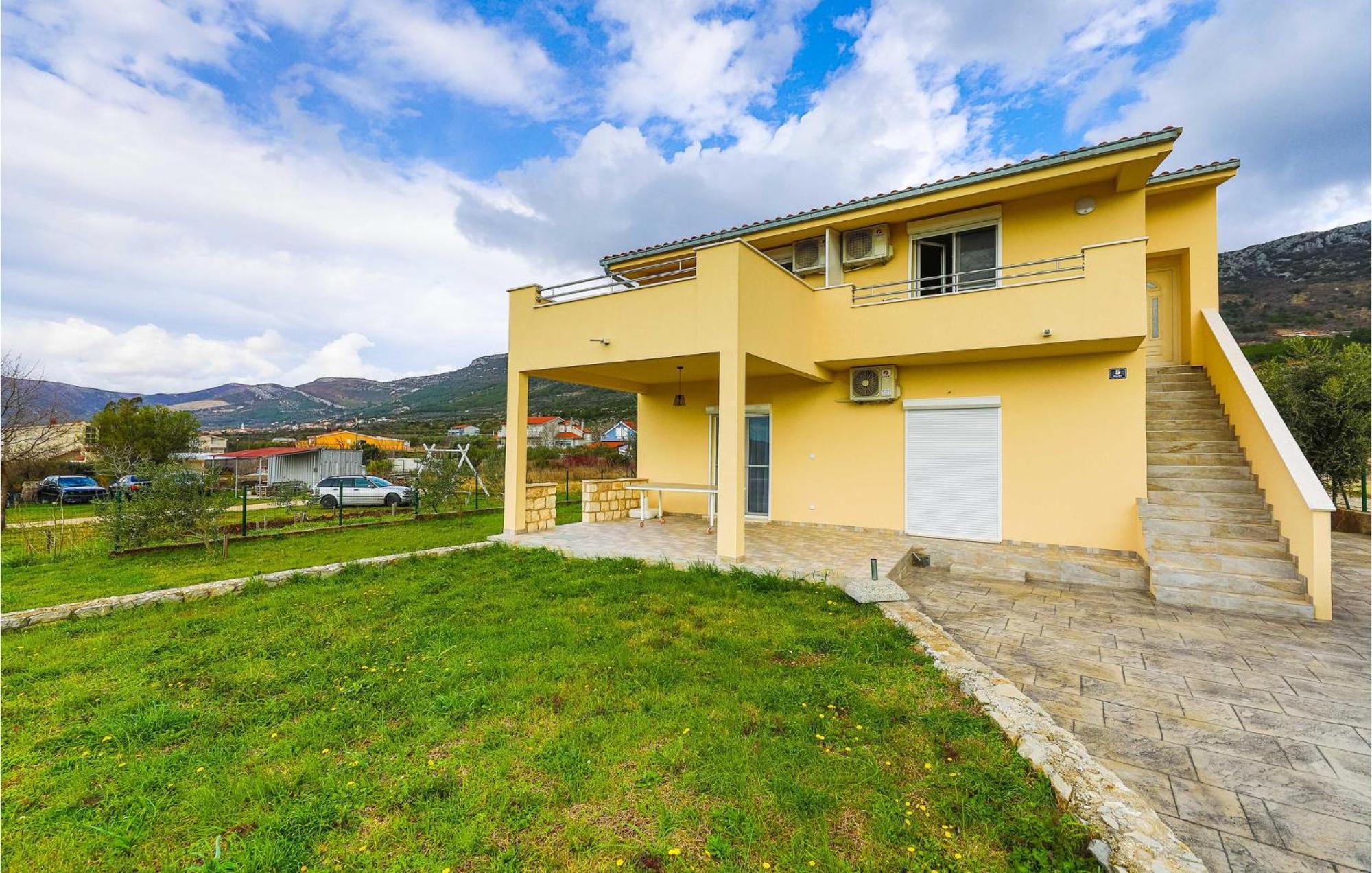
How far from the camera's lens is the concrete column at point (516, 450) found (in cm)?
1032

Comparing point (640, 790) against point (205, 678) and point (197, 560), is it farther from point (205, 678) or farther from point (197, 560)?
point (197, 560)

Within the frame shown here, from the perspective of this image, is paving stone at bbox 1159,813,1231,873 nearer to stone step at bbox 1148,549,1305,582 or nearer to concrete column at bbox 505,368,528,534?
stone step at bbox 1148,549,1305,582

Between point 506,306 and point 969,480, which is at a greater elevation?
point 506,306

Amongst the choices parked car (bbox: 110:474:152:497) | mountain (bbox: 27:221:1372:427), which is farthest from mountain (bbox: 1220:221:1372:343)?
parked car (bbox: 110:474:152:497)

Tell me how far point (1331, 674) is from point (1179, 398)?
627 centimetres

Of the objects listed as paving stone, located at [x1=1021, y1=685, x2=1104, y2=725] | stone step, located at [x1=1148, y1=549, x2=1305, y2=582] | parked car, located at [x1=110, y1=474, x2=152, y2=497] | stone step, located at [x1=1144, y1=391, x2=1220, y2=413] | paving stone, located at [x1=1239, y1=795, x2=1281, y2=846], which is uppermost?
stone step, located at [x1=1144, y1=391, x2=1220, y2=413]

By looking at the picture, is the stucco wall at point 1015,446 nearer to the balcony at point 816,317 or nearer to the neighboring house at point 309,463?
the balcony at point 816,317

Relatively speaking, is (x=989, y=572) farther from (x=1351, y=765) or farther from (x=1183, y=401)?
(x=1183, y=401)

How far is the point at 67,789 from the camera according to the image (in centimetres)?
295

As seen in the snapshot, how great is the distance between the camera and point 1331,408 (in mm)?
10055

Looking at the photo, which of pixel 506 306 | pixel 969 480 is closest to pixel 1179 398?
pixel 969 480

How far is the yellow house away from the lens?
24.2 ft

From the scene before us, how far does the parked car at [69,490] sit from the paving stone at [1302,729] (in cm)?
3916

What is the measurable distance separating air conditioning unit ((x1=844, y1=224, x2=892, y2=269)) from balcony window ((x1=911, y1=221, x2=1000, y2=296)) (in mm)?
545
